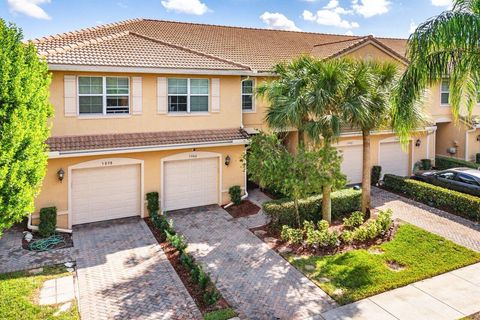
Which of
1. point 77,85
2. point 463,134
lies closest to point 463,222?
point 463,134

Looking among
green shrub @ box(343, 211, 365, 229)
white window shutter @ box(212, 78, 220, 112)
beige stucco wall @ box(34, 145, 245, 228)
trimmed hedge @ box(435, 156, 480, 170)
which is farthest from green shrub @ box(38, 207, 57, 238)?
trimmed hedge @ box(435, 156, 480, 170)

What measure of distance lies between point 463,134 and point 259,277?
21664mm

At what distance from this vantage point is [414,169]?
23.8m

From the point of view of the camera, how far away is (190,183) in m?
17.2

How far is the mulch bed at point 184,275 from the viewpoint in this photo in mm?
9596

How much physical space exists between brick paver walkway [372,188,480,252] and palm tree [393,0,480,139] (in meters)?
4.98

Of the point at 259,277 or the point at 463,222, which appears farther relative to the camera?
the point at 463,222

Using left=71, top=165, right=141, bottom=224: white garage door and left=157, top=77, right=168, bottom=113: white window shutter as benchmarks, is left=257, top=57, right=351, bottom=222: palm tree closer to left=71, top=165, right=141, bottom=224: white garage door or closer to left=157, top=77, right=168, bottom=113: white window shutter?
left=157, top=77, right=168, bottom=113: white window shutter

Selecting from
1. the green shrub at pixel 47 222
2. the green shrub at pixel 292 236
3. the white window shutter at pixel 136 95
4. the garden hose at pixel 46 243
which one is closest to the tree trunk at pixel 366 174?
the green shrub at pixel 292 236

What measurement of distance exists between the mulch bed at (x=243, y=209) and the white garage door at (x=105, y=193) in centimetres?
415

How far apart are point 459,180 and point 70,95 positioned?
18.4 m

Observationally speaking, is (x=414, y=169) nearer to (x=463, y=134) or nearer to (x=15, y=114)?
(x=463, y=134)

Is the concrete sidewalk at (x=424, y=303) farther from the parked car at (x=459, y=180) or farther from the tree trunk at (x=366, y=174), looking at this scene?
the parked car at (x=459, y=180)

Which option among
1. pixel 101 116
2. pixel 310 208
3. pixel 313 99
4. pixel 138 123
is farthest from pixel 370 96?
pixel 101 116
